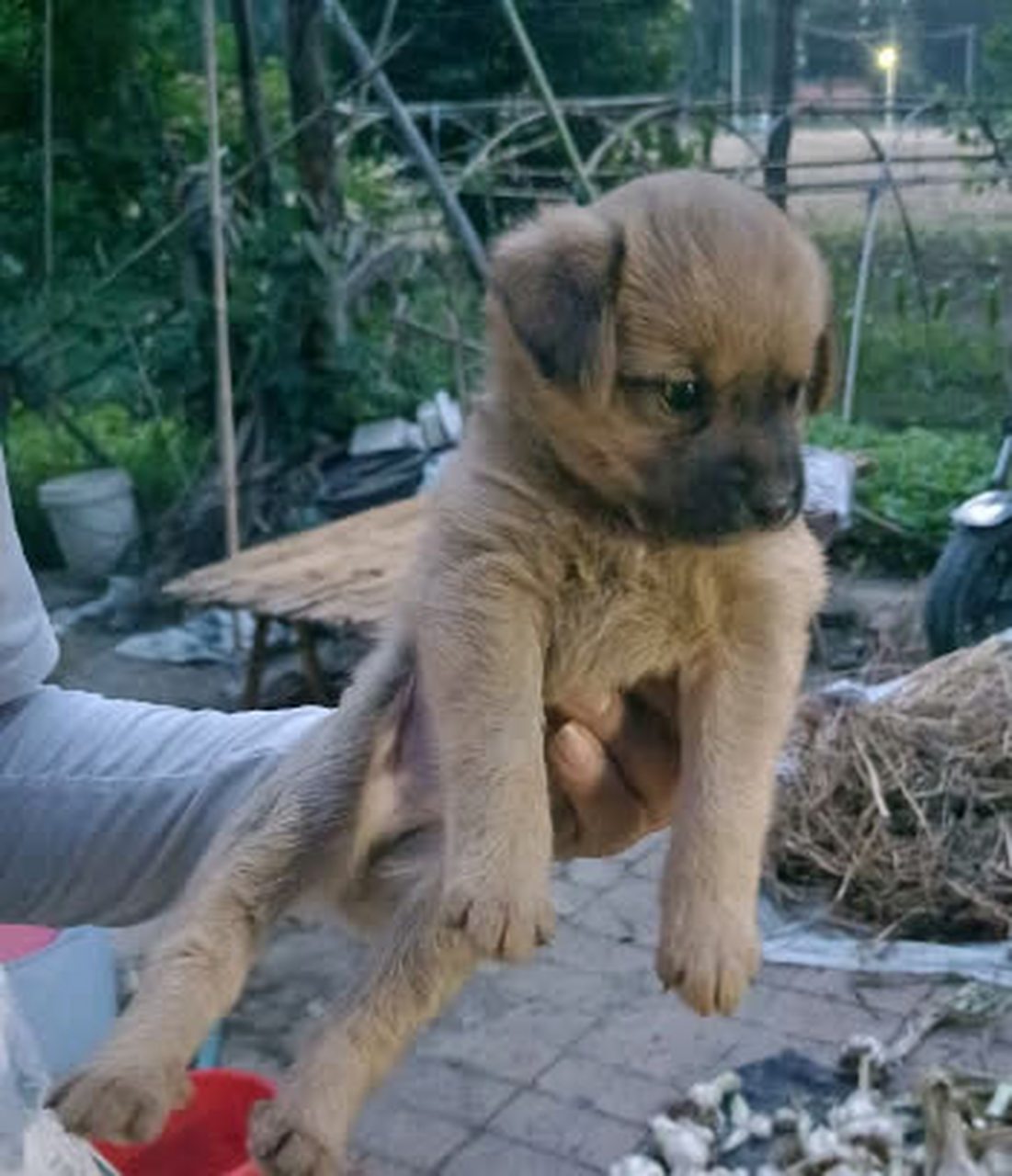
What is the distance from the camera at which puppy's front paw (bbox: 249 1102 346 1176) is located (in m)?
1.52

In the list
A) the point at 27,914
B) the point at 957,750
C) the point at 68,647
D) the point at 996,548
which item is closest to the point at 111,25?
the point at 68,647

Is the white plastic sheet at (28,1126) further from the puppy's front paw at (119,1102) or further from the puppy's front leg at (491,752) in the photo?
the puppy's front leg at (491,752)

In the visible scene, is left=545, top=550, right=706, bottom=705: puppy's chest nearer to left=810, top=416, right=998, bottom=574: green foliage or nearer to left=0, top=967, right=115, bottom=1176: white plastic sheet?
left=0, top=967, right=115, bottom=1176: white plastic sheet

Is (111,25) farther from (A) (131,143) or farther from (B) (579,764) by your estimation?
(B) (579,764)

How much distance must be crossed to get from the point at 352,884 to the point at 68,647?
17.5 ft

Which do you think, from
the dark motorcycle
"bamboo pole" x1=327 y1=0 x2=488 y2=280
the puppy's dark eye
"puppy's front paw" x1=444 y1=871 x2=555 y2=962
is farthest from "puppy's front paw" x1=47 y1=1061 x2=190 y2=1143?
"bamboo pole" x1=327 y1=0 x2=488 y2=280

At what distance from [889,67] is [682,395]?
5.67 metres

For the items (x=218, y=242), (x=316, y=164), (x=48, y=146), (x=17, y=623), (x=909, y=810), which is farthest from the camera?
(x=48, y=146)

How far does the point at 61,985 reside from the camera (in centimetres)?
323

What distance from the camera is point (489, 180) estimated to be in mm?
7145

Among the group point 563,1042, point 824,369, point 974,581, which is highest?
point 824,369

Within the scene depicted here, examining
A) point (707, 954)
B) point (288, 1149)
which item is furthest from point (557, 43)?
point (288, 1149)

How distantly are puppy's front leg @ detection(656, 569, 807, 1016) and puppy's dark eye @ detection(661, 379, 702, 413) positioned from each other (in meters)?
0.26

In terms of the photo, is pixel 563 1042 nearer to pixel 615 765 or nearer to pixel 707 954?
pixel 615 765
